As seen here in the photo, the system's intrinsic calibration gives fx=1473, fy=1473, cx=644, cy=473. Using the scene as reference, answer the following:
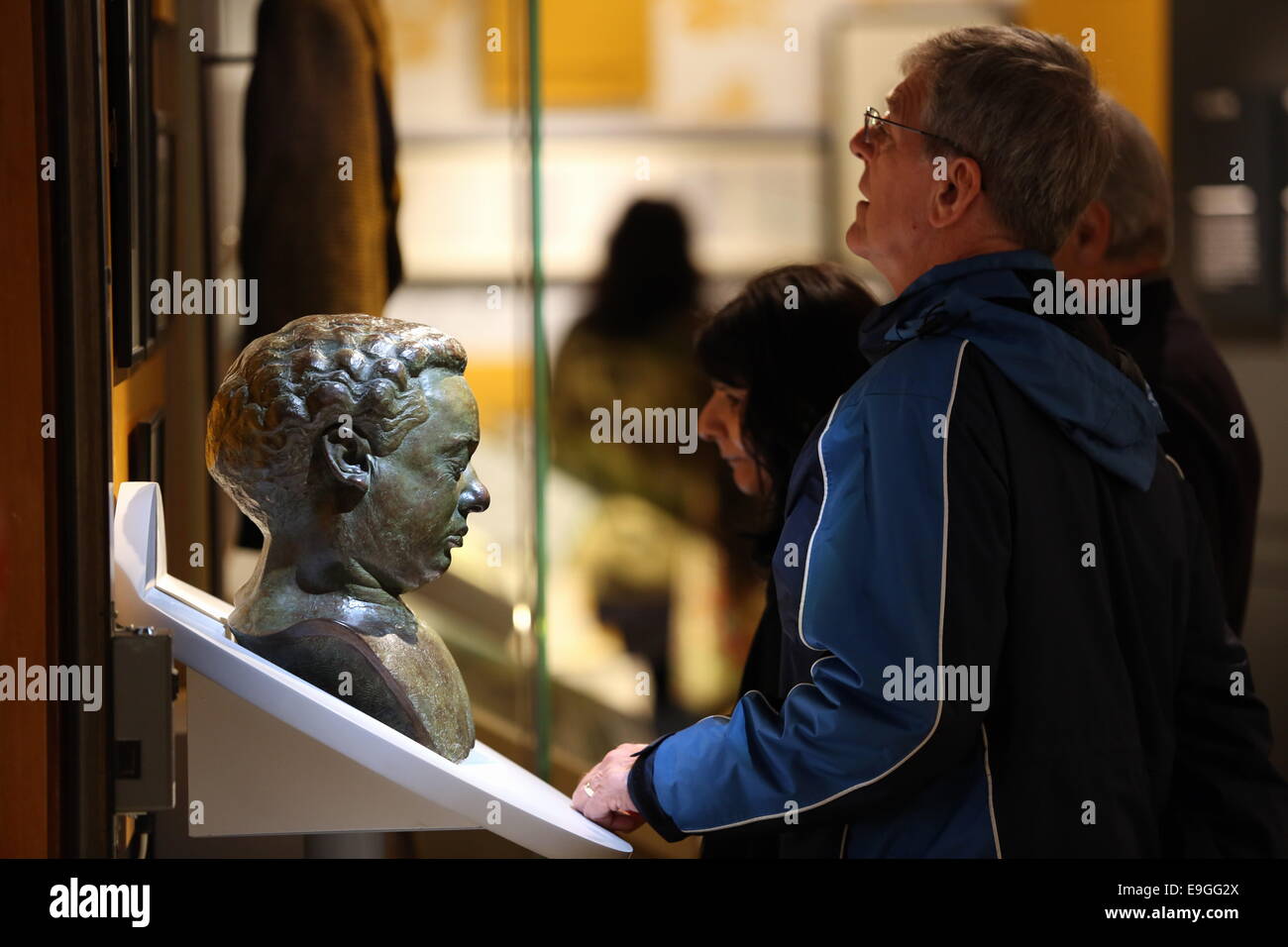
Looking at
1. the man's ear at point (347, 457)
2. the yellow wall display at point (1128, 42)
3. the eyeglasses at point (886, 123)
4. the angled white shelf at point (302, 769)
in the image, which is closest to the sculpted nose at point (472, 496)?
the man's ear at point (347, 457)

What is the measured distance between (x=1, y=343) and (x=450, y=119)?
1.31 metres

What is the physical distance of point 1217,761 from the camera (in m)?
1.49

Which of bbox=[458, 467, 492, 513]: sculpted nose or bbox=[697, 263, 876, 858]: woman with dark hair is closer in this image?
bbox=[458, 467, 492, 513]: sculpted nose

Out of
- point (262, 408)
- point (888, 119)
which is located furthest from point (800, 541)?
point (262, 408)

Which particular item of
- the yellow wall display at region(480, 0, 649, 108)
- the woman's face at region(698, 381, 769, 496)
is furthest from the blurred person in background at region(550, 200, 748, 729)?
the woman's face at region(698, 381, 769, 496)

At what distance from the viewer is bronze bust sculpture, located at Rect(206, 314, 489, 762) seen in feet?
4.93

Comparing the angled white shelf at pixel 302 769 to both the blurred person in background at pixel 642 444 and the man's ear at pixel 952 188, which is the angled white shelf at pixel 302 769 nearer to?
the man's ear at pixel 952 188

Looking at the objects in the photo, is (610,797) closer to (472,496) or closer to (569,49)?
(472,496)

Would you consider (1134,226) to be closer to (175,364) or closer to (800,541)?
(800,541)

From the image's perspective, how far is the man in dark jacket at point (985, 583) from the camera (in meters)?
1.33

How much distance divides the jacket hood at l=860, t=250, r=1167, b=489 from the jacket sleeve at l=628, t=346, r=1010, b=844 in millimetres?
46

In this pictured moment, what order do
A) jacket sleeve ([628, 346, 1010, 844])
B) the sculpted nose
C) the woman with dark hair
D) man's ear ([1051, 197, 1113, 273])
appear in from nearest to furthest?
jacket sleeve ([628, 346, 1010, 844]) → the sculpted nose → the woman with dark hair → man's ear ([1051, 197, 1113, 273])

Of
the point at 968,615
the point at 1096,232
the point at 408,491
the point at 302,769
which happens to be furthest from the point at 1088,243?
the point at 302,769

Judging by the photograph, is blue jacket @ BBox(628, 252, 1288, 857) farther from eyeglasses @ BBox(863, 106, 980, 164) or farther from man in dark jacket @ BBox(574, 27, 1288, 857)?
eyeglasses @ BBox(863, 106, 980, 164)
